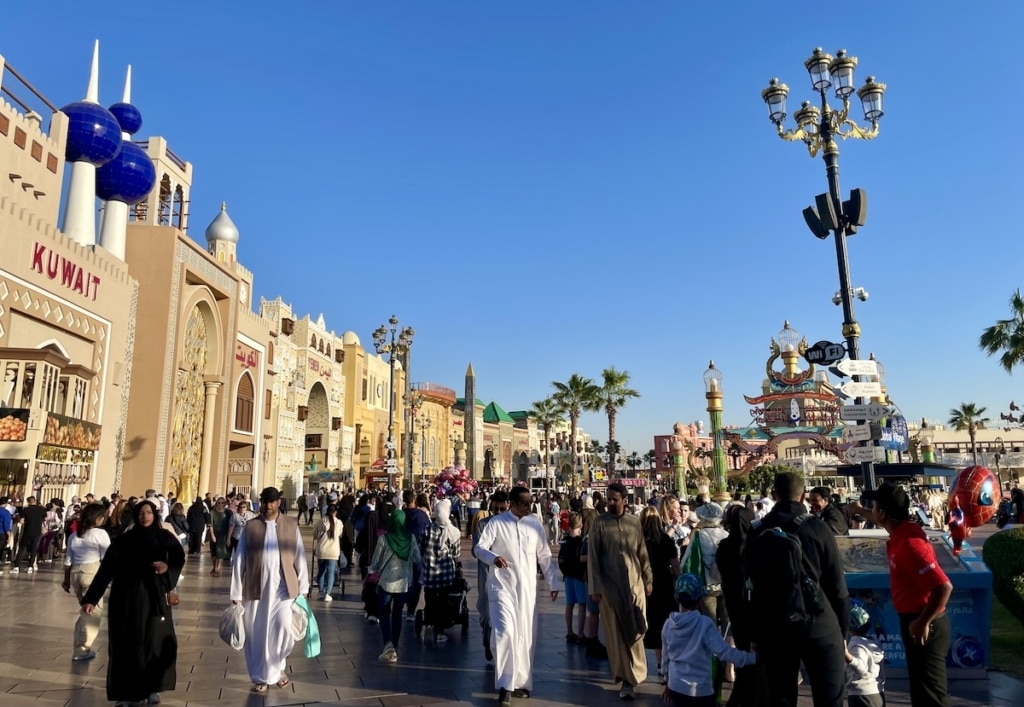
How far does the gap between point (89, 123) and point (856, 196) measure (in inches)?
1005

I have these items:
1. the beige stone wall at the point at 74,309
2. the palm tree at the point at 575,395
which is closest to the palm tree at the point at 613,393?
the palm tree at the point at 575,395

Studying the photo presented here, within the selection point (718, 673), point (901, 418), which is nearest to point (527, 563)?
point (718, 673)

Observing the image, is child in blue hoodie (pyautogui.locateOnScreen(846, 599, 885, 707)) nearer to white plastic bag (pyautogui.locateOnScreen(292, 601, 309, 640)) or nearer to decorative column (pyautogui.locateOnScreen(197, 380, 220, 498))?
white plastic bag (pyautogui.locateOnScreen(292, 601, 309, 640))

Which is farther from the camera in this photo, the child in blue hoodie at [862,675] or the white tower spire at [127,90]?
the white tower spire at [127,90]

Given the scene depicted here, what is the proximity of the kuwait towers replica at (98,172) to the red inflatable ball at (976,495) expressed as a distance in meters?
25.9

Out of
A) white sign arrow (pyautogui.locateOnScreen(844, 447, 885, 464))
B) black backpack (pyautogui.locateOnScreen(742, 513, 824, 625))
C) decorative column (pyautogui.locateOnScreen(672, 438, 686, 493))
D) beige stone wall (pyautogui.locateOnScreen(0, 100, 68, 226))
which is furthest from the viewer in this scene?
decorative column (pyautogui.locateOnScreen(672, 438, 686, 493))

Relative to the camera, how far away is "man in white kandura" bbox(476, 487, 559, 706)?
213 inches

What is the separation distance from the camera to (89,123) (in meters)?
25.4

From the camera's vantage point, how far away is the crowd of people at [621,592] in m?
3.79

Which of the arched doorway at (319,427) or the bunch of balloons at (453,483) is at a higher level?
the arched doorway at (319,427)

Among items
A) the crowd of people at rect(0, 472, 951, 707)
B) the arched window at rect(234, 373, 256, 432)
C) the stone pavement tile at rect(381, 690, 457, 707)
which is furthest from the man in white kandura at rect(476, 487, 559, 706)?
the arched window at rect(234, 373, 256, 432)

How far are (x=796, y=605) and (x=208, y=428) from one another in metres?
30.3

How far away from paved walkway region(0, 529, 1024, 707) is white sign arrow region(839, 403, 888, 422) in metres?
3.77

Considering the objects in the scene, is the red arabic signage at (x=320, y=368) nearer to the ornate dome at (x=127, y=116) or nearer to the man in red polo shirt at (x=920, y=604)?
the ornate dome at (x=127, y=116)
